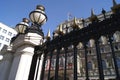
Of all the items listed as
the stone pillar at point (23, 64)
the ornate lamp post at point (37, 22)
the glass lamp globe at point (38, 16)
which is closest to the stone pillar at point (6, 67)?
the stone pillar at point (23, 64)

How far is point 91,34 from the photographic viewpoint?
8.08 ft

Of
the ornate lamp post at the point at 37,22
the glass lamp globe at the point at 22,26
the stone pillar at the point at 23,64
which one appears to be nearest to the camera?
the stone pillar at the point at 23,64

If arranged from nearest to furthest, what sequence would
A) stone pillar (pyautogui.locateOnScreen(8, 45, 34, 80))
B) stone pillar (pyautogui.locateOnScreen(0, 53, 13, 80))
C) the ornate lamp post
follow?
stone pillar (pyautogui.locateOnScreen(8, 45, 34, 80)) → the ornate lamp post → stone pillar (pyautogui.locateOnScreen(0, 53, 13, 80))

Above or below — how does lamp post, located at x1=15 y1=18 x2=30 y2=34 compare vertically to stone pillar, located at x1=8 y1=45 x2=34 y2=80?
above

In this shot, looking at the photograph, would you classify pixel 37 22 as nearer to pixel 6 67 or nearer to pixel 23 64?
pixel 23 64

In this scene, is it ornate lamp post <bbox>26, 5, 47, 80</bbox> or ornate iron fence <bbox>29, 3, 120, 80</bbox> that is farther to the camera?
ornate lamp post <bbox>26, 5, 47, 80</bbox>

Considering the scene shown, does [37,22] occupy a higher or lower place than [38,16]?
lower

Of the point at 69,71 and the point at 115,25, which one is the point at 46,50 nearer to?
the point at 115,25

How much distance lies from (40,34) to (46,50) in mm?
633

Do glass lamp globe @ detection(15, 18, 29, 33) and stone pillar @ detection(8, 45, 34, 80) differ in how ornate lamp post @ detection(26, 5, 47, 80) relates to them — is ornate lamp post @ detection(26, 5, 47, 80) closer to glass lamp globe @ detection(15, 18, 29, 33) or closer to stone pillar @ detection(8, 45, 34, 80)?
stone pillar @ detection(8, 45, 34, 80)

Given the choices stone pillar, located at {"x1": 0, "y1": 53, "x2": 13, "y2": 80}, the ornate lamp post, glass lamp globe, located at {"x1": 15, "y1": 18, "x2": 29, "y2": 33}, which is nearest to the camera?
the ornate lamp post

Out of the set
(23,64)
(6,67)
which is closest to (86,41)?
(23,64)

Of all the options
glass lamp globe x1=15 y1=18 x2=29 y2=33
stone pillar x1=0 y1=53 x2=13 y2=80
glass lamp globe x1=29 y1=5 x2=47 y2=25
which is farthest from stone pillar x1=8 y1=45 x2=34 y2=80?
glass lamp globe x1=15 y1=18 x2=29 y2=33

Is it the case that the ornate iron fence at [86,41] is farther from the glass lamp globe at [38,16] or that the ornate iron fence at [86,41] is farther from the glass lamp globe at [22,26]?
the glass lamp globe at [22,26]
